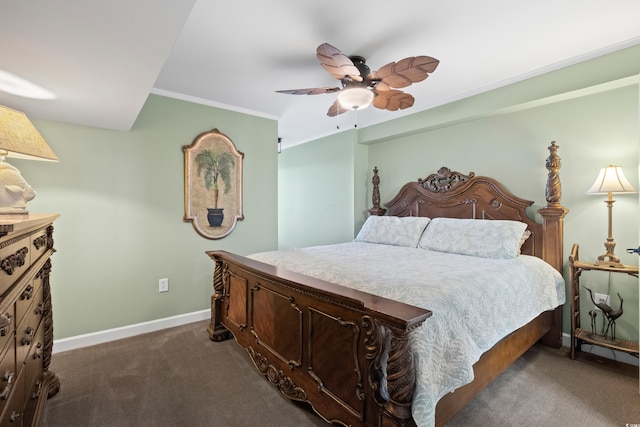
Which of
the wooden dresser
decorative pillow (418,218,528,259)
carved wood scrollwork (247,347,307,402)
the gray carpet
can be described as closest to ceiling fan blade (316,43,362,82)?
the wooden dresser

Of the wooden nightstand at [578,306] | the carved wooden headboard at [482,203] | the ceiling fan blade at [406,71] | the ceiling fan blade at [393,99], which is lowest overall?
the wooden nightstand at [578,306]

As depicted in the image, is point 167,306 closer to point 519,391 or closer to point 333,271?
point 333,271

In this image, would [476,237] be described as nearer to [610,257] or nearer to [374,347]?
[610,257]

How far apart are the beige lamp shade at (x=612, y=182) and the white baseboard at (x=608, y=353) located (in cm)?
128

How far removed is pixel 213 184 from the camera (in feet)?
11.1

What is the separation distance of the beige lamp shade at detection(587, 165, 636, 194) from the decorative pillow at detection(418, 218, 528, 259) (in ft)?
1.94

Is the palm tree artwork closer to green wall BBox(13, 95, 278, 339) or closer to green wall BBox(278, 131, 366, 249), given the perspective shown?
green wall BBox(13, 95, 278, 339)

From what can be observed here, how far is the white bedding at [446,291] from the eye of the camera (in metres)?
A: 1.30

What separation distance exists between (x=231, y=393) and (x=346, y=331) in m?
1.02

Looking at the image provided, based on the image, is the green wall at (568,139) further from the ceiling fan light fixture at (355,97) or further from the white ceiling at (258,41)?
the ceiling fan light fixture at (355,97)

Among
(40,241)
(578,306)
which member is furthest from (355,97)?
(578,306)

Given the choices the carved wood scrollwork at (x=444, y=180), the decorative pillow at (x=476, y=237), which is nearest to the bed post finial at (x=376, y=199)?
the carved wood scrollwork at (x=444, y=180)

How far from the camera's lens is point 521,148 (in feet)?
9.73

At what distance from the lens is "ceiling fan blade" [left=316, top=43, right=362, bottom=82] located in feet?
5.77
